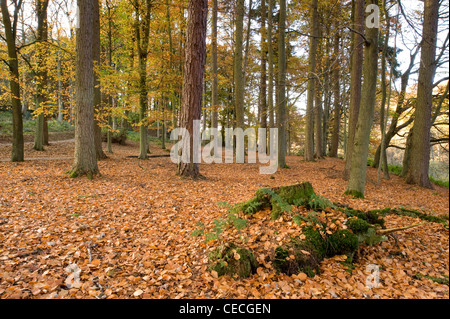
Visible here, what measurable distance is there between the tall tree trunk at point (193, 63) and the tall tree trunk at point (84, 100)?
3031mm

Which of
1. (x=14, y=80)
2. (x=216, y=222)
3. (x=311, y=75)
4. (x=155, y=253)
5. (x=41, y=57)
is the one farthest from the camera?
(x=41, y=57)

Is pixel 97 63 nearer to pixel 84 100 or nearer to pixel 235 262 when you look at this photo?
pixel 84 100

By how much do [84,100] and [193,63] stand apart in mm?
3705

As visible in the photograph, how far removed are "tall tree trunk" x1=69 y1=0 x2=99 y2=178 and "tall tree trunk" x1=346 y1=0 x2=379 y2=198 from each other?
25.9ft

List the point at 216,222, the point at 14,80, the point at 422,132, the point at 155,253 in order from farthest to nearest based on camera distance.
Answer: the point at 14,80 → the point at 422,132 → the point at 216,222 → the point at 155,253

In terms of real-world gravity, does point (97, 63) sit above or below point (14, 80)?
above

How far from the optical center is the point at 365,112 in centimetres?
561

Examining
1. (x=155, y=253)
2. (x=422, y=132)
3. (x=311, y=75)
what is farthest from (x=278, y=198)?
(x=311, y=75)

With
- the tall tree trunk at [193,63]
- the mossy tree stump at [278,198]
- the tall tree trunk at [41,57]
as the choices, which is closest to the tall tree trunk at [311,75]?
the tall tree trunk at [193,63]

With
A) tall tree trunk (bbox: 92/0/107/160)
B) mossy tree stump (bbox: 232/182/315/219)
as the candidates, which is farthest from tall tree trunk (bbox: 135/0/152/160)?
mossy tree stump (bbox: 232/182/315/219)

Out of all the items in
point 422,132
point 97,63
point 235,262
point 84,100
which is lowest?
point 235,262

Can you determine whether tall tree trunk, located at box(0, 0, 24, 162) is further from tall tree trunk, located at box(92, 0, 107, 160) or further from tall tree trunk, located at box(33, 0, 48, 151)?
tall tree trunk, located at box(92, 0, 107, 160)

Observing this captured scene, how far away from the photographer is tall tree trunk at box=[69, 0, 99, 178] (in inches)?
277
